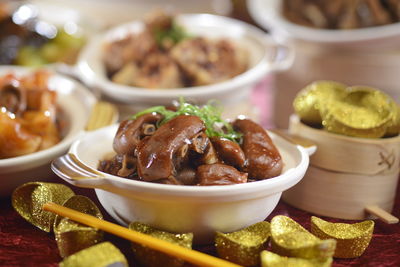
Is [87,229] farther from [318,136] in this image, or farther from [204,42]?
[204,42]

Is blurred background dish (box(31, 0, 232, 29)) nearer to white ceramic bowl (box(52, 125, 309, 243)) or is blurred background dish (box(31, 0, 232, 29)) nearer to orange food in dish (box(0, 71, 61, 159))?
orange food in dish (box(0, 71, 61, 159))

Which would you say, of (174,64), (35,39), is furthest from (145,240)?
(35,39)

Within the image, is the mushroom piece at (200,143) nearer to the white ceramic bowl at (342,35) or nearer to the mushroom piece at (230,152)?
the mushroom piece at (230,152)

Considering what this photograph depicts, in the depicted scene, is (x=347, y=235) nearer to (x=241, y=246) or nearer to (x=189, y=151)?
(x=241, y=246)

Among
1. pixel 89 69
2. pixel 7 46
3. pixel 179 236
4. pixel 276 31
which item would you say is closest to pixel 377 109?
pixel 179 236

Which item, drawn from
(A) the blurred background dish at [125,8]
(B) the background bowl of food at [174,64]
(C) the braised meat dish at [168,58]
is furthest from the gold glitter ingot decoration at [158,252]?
(A) the blurred background dish at [125,8]

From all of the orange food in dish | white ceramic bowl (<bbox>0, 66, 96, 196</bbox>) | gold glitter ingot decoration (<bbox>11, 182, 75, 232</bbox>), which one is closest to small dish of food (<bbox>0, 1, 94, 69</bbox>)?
white ceramic bowl (<bbox>0, 66, 96, 196</bbox>)
